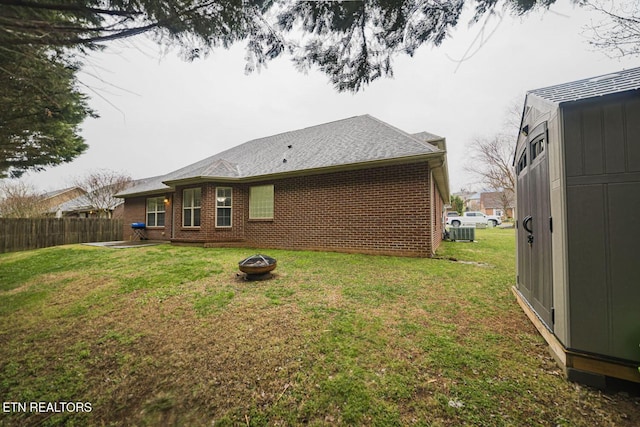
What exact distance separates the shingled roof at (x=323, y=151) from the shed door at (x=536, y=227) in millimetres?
3391

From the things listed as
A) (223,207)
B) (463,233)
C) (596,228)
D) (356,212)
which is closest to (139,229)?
(223,207)

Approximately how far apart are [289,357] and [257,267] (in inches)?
111

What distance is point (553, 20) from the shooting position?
7.70 feet

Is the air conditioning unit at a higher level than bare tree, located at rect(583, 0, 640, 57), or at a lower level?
lower

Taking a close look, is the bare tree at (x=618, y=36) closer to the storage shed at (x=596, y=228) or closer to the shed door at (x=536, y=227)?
the shed door at (x=536, y=227)

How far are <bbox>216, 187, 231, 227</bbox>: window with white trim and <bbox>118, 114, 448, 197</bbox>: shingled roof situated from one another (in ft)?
2.18

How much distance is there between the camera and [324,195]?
344 inches

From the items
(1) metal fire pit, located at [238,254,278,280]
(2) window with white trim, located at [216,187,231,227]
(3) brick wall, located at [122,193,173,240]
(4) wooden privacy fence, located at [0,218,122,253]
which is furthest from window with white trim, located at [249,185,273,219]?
(4) wooden privacy fence, located at [0,218,122,253]

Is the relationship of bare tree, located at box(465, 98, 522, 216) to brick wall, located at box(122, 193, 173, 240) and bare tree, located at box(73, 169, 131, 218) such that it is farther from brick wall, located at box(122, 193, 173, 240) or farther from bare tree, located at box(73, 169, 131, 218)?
bare tree, located at box(73, 169, 131, 218)

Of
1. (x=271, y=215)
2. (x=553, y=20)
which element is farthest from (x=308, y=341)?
(x=271, y=215)

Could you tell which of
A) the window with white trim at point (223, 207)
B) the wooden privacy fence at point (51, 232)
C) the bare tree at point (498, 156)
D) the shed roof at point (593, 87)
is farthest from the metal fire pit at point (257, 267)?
the bare tree at point (498, 156)

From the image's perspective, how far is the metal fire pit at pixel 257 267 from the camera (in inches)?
199

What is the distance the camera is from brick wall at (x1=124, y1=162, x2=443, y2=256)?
7.29 meters

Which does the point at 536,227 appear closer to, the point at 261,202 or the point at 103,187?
Answer: the point at 261,202
